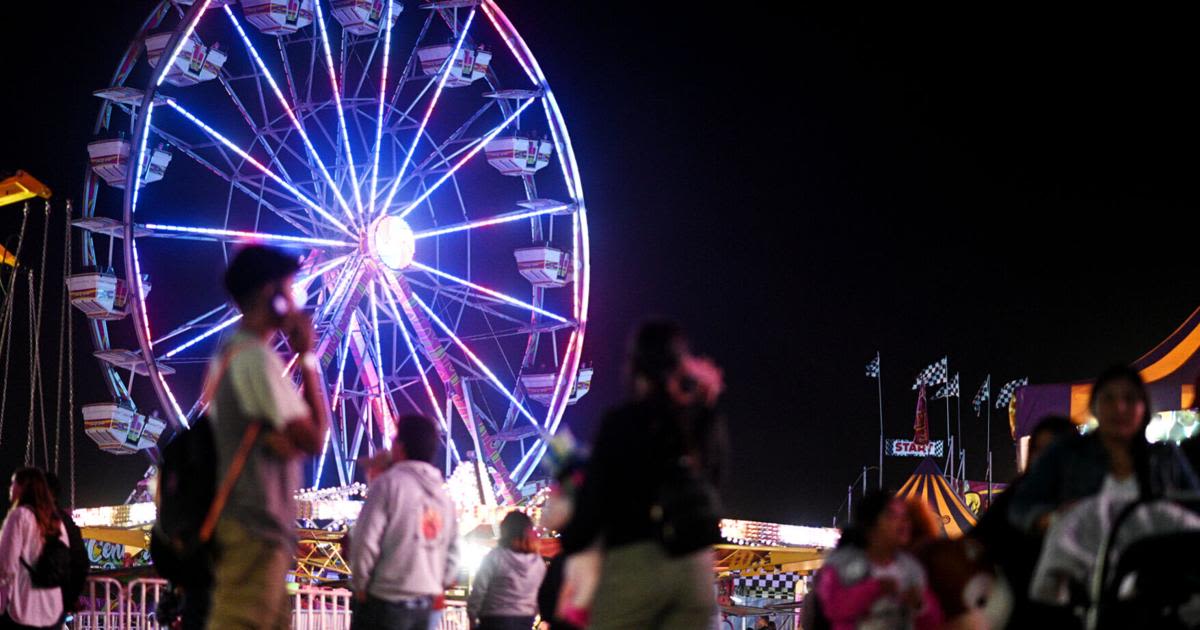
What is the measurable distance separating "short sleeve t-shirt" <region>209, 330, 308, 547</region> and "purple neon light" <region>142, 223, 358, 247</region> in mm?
14476

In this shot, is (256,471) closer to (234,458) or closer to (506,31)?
(234,458)

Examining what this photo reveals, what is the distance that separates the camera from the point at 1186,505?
14.3 feet

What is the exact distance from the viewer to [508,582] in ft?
27.7

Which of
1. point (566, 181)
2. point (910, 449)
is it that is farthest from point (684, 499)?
point (910, 449)

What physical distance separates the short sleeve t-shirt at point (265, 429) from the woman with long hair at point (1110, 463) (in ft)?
7.78

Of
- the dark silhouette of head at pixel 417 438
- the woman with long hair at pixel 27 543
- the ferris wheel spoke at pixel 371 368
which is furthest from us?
the ferris wheel spoke at pixel 371 368

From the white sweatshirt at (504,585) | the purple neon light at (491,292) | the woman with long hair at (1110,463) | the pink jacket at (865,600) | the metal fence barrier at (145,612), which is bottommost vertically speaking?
the metal fence barrier at (145,612)

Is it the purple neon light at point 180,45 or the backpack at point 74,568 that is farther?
the purple neon light at point 180,45

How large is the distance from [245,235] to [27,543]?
1107 cm

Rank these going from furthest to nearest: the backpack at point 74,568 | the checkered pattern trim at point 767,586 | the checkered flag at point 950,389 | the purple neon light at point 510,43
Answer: the checkered flag at point 950,389 → the checkered pattern trim at point 767,586 → the purple neon light at point 510,43 → the backpack at point 74,568

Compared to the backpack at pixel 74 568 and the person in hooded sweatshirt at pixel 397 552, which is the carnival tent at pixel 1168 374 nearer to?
the backpack at pixel 74 568

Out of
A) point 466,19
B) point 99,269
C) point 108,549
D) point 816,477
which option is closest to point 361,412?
point 99,269

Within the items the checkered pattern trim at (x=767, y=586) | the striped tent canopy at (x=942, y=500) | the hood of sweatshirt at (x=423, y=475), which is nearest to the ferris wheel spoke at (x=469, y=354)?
the striped tent canopy at (x=942, y=500)

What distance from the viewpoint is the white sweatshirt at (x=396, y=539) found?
19.8 ft
